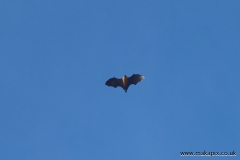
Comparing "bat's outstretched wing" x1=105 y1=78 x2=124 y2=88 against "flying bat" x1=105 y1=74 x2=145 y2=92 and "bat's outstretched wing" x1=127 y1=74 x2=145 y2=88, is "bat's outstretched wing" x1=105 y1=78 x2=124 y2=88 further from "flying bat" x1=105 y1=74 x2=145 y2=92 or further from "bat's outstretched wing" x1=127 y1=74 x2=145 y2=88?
"bat's outstretched wing" x1=127 y1=74 x2=145 y2=88

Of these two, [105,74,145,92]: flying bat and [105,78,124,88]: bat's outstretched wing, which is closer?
[105,74,145,92]: flying bat

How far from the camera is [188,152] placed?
3514 inches

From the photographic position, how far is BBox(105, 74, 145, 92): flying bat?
96.2 m

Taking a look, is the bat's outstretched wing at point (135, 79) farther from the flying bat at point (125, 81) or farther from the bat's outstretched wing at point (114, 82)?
the bat's outstretched wing at point (114, 82)

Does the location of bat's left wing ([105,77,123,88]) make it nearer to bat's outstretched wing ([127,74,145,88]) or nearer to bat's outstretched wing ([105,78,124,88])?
bat's outstretched wing ([105,78,124,88])

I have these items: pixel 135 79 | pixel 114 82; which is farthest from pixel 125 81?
pixel 114 82

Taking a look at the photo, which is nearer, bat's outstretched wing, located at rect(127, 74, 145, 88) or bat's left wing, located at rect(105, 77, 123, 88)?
bat's outstretched wing, located at rect(127, 74, 145, 88)

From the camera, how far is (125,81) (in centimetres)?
9650

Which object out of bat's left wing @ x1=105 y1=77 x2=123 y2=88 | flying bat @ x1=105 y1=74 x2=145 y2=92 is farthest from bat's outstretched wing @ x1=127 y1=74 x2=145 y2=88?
bat's left wing @ x1=105 y1=77 x2=123 y2=88

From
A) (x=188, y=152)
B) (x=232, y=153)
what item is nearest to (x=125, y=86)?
(x=188, y=152)

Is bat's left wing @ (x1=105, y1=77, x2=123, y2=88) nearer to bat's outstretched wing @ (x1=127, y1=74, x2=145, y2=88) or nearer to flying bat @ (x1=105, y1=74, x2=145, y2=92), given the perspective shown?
flying bat @ (x1=105, y1=74, x2=145, y2=92)

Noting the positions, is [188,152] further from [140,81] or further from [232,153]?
[140,81]

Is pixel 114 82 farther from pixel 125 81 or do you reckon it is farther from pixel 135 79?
pixel 135 79

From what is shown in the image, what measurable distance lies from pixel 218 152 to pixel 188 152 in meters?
6.44
